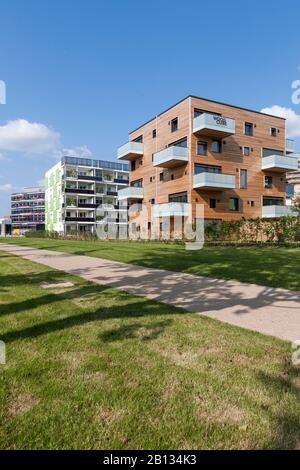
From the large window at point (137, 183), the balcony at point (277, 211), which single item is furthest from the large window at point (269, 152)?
the large window at point (137, 183)

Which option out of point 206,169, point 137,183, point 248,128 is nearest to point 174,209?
point 206,169

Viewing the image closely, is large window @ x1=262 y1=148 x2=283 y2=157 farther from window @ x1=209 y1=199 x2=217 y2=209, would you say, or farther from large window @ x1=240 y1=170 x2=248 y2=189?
window @ x1=209 y1=199 x2=217 y2=209

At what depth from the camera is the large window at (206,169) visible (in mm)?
29703

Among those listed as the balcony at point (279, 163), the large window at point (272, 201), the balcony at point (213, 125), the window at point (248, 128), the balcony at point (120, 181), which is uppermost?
the balcony at point (120, 181)

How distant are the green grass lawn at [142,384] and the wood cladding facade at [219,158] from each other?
25576 mm

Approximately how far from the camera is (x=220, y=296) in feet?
21.4

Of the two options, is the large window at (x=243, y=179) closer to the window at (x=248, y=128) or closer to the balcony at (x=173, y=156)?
the window at (x=248, y=128)

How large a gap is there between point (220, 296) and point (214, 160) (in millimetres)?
26073

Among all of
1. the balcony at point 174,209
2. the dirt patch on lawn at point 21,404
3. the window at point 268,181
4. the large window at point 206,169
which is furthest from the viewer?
the window at point 268,181

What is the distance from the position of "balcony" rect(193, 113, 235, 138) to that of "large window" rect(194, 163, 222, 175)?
3052 millimetres

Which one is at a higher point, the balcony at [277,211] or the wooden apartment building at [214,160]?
the wooden apartment building at [214,160]

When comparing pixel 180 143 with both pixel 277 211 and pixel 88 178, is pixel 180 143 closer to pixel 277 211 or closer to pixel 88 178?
pixel 277 211

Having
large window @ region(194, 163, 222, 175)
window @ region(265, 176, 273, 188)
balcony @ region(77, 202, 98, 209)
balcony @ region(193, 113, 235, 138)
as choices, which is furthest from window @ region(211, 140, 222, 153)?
balcony @ region(77, 202, 98, 209)

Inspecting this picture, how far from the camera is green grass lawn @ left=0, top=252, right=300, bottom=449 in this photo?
7.41 feet
